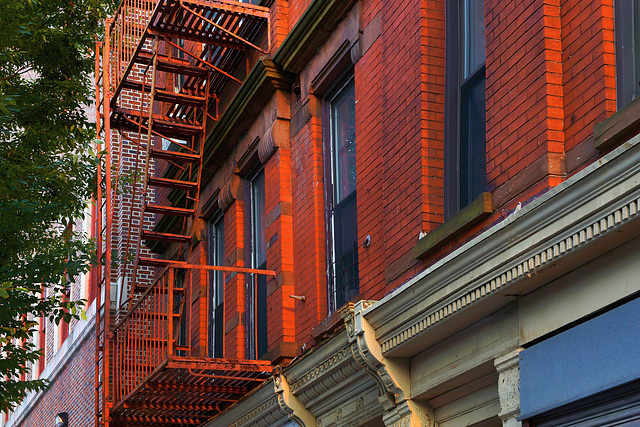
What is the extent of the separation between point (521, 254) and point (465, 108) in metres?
2.42

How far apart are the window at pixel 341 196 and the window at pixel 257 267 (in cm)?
176

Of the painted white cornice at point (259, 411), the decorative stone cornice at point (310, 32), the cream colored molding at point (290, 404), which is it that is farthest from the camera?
the painted white cornice at point (259, 411)

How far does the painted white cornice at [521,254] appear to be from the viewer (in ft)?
19.9

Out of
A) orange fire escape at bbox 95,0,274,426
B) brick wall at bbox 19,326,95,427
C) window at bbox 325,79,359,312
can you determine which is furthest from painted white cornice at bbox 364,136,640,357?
brick wall at bbox 19,326,95,427

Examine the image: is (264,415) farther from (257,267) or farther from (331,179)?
(331,179)

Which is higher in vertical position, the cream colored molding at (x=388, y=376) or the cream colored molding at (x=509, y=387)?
the cream colored molding at (x=388, y=376)

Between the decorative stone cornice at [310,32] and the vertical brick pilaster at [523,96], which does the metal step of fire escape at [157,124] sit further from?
the vertical brick pilaster at [523,96]

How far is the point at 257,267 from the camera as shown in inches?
550

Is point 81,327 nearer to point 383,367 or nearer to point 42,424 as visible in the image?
point 42,424

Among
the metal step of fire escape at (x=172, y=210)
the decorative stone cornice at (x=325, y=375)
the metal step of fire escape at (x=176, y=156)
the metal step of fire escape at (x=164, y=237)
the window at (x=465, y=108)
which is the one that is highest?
the metal step of fire escape at (x=176, y=156)

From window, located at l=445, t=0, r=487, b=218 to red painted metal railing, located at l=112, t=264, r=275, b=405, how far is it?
3.83 metres

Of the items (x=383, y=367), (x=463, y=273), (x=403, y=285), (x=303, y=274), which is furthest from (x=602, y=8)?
(x=303, y=274)

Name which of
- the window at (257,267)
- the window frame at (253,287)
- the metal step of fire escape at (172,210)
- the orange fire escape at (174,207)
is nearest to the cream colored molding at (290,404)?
the orange fire escape at (174,207)

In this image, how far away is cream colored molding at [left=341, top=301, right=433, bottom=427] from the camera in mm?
9148
